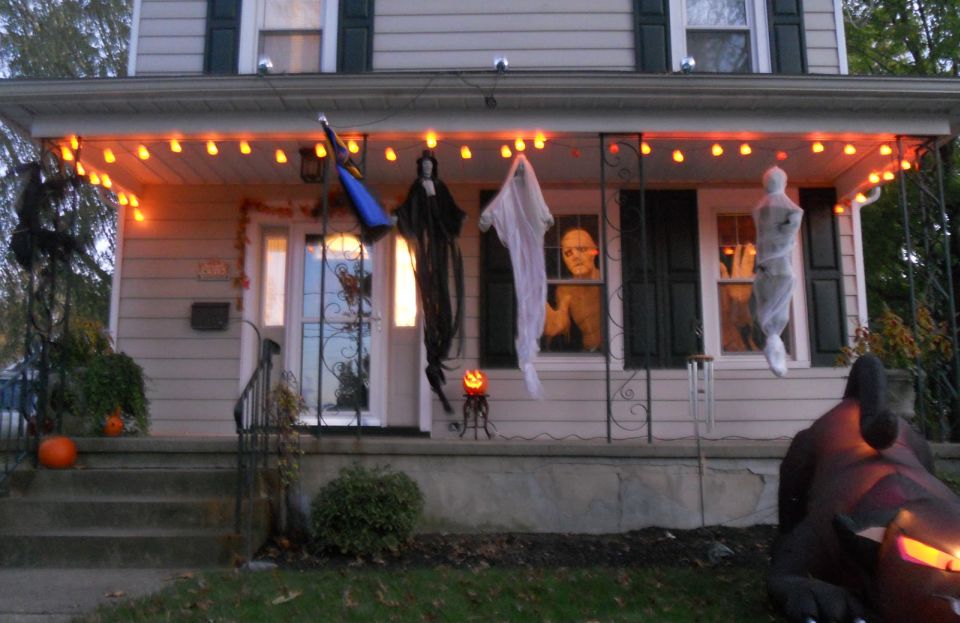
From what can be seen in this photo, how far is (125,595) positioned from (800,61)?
291 inches

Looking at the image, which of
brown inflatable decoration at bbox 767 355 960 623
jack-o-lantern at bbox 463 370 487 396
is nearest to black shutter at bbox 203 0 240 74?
jack-o-lantern at bbox 463 370 487 396

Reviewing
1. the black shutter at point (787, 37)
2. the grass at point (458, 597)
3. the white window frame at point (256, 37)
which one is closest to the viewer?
the grass at point (458, 597)

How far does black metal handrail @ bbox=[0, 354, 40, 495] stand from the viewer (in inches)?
245

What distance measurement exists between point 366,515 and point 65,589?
6.03ft

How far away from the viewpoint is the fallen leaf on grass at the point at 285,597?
4582mm

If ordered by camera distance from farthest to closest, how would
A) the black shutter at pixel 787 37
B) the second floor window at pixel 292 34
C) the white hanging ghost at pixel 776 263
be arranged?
the second floor window at pixel 292 34 → the black shutter at pixel 787 37 → the white hanging ghost at pixel 776 263

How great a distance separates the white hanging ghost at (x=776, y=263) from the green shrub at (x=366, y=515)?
10.2 ft

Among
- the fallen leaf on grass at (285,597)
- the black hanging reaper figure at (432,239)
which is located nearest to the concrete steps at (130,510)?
the fallen leaf on grass at (285,597)

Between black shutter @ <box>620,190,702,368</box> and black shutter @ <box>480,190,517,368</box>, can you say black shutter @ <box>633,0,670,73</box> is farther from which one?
black shutter @ <box>480,190,517,368</box>

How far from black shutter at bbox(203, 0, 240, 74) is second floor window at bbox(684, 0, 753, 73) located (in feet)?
14.7

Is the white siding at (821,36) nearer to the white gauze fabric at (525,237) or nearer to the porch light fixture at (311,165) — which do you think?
the white gauze fabric at (525,237)

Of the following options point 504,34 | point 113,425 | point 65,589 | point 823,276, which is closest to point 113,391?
point 113,425

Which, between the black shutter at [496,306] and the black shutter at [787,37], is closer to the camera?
the black shutter at [496,306]

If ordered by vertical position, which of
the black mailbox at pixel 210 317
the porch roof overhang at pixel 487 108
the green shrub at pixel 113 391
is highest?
the porch roof overhang at pixel 487 108
